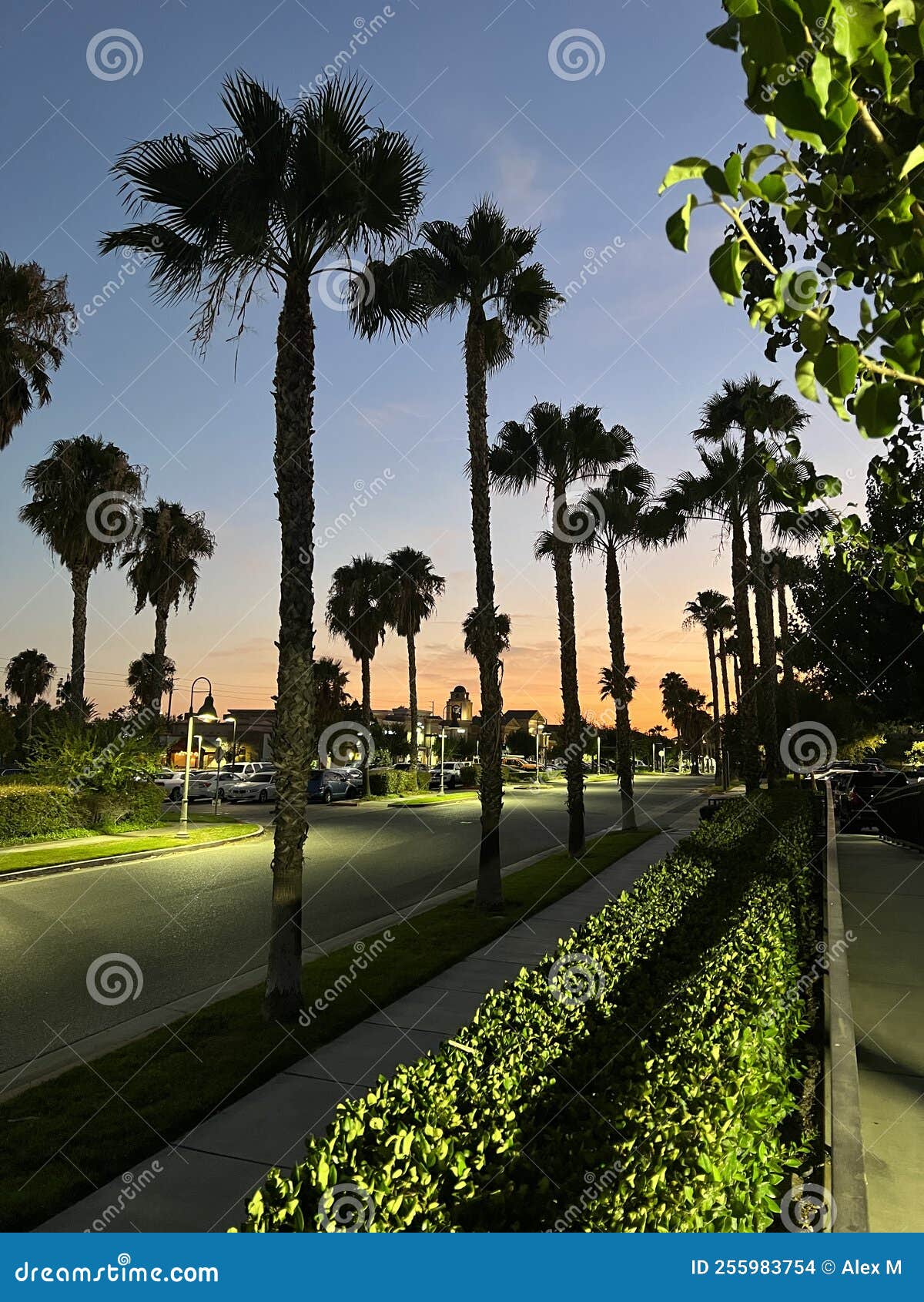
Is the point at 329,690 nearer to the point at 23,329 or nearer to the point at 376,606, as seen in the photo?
the point at 376,606

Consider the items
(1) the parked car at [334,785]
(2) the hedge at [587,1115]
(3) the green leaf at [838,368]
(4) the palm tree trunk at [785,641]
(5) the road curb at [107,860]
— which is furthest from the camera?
(4) the palm tree trunk at [785,641]

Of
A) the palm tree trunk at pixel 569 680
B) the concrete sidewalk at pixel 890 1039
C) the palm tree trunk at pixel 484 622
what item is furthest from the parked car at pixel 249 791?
the concrete sidewalk at pixel 890 1039

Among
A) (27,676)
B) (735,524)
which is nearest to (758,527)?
(735,524)

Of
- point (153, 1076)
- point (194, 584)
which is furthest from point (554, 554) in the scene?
point (194, 584)

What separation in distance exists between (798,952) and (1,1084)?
23.1ft

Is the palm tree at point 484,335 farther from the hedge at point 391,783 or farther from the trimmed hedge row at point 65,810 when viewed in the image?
the hedge at point 391,783

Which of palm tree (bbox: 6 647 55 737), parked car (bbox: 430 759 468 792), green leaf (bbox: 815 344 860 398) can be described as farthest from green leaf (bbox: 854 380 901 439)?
palm tree (bbox: 6 647 55 737)

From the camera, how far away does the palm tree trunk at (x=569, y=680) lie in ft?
60.6

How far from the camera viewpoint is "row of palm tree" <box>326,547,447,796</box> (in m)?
49.9

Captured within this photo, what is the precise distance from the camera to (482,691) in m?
13.2

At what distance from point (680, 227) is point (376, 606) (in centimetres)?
4961

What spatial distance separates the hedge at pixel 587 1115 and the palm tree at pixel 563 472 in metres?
12.7

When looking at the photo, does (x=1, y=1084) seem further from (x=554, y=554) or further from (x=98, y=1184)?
(x=554, y=554)

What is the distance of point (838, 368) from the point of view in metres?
1.44
